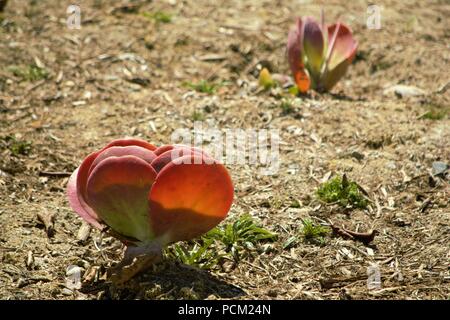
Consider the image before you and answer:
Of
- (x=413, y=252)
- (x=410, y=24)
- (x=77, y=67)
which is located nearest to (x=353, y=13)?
(x=410, y=24)

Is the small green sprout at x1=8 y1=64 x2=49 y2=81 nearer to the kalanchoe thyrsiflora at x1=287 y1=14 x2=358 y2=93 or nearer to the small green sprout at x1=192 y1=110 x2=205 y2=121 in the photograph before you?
the small green sprout at x1=192 y1=110 x2=205 y2=121

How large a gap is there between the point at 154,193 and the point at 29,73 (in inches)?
89.5

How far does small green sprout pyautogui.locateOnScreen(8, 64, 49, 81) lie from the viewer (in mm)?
4547

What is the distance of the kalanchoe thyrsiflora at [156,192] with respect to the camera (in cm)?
257

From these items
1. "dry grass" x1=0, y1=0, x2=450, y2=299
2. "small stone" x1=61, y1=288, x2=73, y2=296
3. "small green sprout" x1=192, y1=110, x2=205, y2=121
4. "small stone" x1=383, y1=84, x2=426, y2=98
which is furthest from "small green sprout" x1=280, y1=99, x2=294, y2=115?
"small stone" x1=61, y1=288, x2=73, y2=296

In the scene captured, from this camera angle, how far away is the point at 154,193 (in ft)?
8.43

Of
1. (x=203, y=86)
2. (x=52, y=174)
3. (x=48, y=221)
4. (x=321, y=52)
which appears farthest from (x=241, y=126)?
(x=48, y=221)

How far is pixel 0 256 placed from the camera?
2.90 meters

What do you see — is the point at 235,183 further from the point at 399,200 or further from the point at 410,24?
the point at 410,24

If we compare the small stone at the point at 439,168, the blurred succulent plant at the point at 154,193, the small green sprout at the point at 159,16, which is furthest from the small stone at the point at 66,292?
the small green sprout at the point at 159,16

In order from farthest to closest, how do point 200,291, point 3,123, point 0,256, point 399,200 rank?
point 3,123 → point 399,200 → point 0,256 → point 200,291

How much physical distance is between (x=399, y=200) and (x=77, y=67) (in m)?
2.23

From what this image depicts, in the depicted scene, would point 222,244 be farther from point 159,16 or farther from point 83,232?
point 159,16

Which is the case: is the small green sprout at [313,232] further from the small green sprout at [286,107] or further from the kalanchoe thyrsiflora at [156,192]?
the small green sprout at [286,107]
